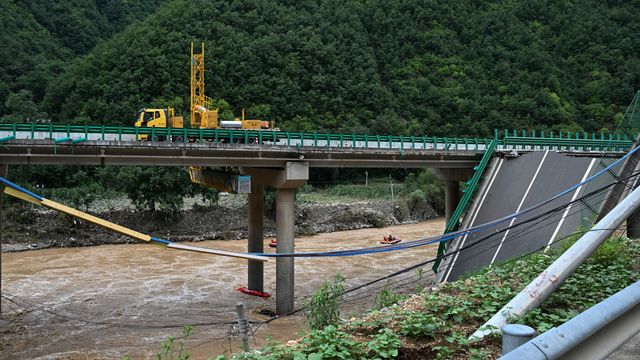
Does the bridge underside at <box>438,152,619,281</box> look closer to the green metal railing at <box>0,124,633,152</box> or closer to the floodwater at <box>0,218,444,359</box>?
the green metal railing at <box>0,124,633,152</box>

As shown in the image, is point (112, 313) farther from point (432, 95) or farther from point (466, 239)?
point (432, 95)

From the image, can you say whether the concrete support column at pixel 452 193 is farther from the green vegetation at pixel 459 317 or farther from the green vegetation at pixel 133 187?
A: the green vegetation at pixel 133 187

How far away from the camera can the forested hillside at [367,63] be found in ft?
203

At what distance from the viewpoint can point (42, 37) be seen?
75062 mm

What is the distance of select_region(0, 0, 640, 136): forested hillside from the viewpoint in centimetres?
6188

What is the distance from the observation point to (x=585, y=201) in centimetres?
1681

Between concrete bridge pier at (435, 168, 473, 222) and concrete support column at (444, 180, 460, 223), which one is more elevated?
concrete bridge pier at (435, 168, 473, 222)

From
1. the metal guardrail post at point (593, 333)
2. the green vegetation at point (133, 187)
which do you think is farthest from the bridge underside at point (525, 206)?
the green vegetation at point (133, 187)

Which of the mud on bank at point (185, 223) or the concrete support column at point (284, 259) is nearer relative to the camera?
the concrete support column at point (284, 259)

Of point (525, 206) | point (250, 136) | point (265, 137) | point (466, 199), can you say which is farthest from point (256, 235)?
point (525, 206)

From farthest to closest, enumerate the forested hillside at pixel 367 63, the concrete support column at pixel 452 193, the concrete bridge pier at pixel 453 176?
1. the forested hillside at pixel 367 63
2. the concrete support column at pixel 452 193
3. the concrete bridge pier at pixel 453 176

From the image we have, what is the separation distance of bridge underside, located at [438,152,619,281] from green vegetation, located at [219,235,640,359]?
6.07 metres

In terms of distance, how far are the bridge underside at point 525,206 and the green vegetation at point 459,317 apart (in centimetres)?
607

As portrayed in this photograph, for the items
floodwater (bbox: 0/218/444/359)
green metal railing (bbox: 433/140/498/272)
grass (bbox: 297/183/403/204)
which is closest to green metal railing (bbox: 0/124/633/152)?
green metal railing (bbox: 433/140/498/272)
